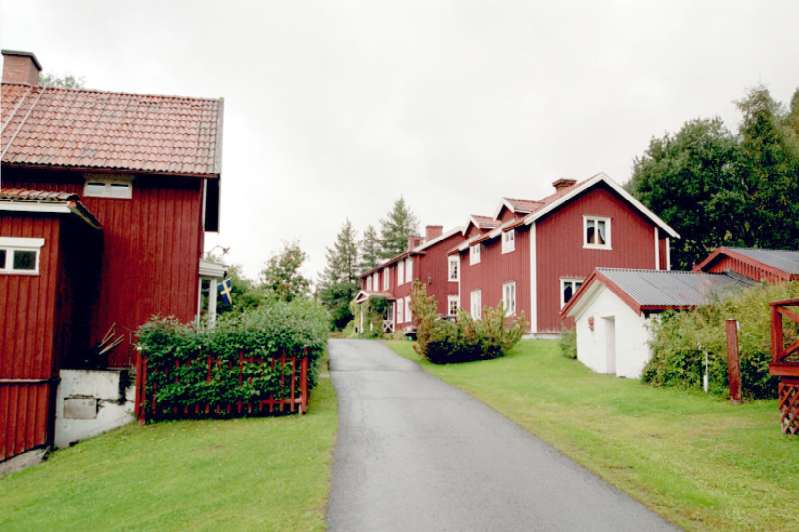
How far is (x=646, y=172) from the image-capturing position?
3925 cm

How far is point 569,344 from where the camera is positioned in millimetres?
20297

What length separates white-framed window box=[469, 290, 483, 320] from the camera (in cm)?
3206

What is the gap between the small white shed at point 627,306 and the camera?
53.8 ft

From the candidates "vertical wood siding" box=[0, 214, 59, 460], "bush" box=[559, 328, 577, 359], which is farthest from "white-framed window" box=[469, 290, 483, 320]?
"vertical wood siding" box=[0, 214, 59, 460]

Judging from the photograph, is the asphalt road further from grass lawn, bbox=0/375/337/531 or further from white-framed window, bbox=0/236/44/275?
white-framed window, bbox=0/236/44/275

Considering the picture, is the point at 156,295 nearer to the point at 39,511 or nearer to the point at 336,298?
the point at 39,511

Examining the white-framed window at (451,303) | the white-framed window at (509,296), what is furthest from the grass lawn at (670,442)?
the white-framed window at (451,303)

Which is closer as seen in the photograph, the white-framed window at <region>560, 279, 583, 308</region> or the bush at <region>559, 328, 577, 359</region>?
the bush at <region>559, 328, 577, 359</region>

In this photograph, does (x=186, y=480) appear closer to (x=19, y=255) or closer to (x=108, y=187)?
(x=19, y=255)

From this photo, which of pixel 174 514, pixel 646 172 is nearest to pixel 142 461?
pixel 174 514

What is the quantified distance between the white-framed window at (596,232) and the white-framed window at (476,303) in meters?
6.87

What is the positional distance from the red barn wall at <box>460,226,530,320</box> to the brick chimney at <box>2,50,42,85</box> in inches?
782

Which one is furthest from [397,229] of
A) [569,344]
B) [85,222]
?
[85,222]

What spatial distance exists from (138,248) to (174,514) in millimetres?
10708
